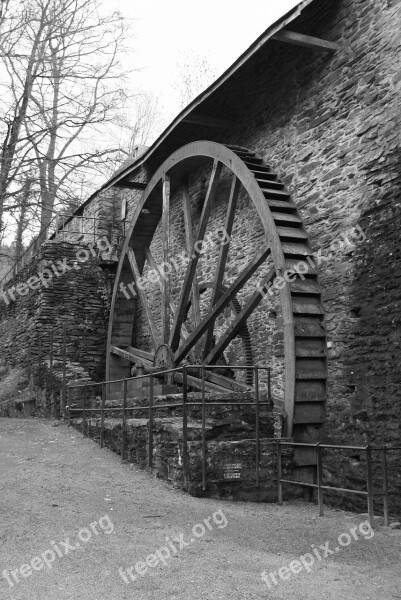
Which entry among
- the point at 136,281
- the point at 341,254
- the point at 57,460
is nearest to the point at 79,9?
the point at 136,281

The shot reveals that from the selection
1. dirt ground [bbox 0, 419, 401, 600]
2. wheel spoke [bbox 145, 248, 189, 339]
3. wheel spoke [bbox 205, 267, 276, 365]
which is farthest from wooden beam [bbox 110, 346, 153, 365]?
dirt ground [bbox 0, 419, 401, 600]

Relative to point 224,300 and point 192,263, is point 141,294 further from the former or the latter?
point 224,300

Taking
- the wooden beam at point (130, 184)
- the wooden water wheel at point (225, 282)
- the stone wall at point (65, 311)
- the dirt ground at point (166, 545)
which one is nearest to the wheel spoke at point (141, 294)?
the wooden water wheel at point (225, 282)

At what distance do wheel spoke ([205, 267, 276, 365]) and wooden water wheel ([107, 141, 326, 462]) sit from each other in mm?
17

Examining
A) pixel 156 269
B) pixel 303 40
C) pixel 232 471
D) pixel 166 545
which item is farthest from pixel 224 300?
pixel 166 545

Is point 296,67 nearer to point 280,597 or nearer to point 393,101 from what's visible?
point 393,101

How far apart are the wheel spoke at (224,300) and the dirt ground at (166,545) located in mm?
2613

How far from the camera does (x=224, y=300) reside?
8.12 metres

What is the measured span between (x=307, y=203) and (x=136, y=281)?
183 inches

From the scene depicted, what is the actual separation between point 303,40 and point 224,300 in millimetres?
3374

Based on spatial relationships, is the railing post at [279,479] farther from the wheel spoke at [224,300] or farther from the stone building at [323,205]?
the wheel spoke at [224,300]

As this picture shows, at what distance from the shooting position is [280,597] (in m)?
3.49

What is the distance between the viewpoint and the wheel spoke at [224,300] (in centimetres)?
766

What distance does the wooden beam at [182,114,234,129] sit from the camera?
31.2 feet
